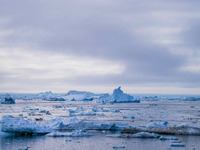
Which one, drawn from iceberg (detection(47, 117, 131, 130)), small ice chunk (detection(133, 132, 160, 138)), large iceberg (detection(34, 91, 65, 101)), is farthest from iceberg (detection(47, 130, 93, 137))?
large iceberg (detection(34, 91, 65, 101))

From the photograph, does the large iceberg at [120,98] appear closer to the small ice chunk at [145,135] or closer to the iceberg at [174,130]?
the iceberg at [174,130]

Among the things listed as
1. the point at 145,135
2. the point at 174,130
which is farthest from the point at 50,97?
the point at 145,135

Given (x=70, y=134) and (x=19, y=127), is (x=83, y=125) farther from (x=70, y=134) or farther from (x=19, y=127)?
(x=19, y=127)

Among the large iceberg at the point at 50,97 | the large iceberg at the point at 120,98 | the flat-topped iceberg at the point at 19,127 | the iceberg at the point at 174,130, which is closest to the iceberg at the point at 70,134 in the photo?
the flat-topped iceberg at the point at 19,127

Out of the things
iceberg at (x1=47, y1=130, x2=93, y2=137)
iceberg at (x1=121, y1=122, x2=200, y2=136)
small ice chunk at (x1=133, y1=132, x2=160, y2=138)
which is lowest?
iceberg at (x1=47, y1=130, x2=93, y2=137)

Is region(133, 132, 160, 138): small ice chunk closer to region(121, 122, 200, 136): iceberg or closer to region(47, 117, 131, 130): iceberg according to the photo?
region(121, 122, 200, 136): iceberg

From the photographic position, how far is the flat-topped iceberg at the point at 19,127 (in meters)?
22.7

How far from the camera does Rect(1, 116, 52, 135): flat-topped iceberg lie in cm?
2266

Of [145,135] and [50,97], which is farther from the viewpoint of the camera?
[50,97]

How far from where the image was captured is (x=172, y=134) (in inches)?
918

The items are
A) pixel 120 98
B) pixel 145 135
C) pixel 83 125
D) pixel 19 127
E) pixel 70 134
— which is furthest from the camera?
pixel 120 98

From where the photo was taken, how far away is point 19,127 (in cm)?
2267

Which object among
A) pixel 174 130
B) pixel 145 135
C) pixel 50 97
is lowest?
pixel 145 135

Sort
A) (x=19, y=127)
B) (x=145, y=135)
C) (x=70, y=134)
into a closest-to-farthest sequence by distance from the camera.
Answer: (x=145, y=135) → (x=19, y=127) → (x=70, y=134)
